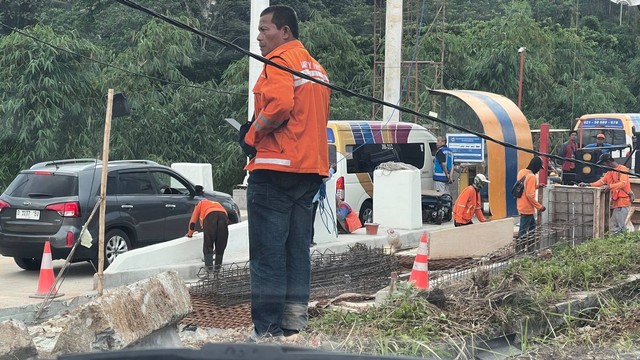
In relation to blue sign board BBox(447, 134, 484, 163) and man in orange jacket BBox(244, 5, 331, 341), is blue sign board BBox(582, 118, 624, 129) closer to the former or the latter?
blue sign board BBox(447, 134, 484, 163)

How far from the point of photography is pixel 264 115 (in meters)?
5.94

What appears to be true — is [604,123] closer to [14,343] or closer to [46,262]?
[46,262]

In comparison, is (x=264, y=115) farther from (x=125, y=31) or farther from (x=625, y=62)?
(x=625, y=62)

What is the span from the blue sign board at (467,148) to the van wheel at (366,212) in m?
2.67

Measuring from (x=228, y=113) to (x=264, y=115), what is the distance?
21.7 meters

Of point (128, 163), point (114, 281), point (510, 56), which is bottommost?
point (114, 281)

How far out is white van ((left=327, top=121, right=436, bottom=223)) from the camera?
1797cm

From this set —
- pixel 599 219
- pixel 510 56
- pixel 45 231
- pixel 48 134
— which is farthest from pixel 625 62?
pixel 45 231

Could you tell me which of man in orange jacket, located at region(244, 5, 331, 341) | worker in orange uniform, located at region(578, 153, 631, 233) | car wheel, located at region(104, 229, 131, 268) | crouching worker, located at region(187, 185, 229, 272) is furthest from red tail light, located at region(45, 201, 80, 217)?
worker in orange uniform, located at region(578, 153, 631, 233)

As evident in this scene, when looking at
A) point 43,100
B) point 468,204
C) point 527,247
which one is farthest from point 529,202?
point 43,100

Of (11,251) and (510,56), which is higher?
(510,56)

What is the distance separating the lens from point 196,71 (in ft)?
96.7

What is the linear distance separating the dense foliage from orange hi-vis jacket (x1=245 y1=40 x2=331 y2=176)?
1399cm

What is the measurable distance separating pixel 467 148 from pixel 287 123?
15.1 meters
